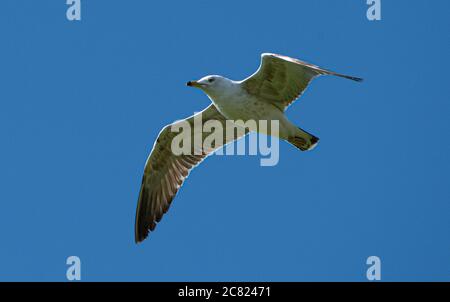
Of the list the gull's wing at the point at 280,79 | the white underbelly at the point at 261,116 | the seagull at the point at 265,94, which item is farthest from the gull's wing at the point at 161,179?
the gull's wing at the point at 280,79

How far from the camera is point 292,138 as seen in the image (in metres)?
8.81

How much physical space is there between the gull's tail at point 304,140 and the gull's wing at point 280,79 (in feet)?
1.15

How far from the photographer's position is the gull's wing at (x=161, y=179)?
9758 mm

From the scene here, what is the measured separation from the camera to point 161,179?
9.92m

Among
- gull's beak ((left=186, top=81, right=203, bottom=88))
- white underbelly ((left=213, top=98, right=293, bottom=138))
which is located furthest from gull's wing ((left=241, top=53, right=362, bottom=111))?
gull's beak ((left=186, top=81, right=203, bottom=88))

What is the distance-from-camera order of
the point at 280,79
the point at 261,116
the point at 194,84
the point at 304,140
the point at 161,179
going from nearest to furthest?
the point at 194,84, the point at 280,79, the point at 261,116, the point at 304,140, the point at 161,179

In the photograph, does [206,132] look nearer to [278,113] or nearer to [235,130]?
[235,130]

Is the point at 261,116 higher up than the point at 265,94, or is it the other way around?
the point at 265,94

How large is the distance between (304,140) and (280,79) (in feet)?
2.59

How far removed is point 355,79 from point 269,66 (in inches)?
44.9

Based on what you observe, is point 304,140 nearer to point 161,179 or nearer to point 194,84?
point 194,84

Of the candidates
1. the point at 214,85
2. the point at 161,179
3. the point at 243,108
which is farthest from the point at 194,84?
the point at 161,179

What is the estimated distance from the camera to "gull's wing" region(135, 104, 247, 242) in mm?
9758

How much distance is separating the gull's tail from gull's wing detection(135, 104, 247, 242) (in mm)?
1024
